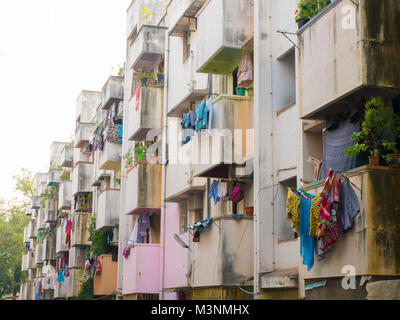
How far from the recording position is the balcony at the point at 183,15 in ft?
78.5

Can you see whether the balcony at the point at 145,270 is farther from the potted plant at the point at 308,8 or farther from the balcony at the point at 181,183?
the potted plant at the point at 308,8

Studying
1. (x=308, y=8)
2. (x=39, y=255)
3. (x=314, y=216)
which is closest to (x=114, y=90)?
(x=308, y=8)

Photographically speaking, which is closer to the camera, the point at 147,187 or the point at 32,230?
the point at 147,187

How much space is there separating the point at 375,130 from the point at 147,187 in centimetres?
1391

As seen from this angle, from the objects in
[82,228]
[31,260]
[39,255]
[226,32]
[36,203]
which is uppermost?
[36,203]

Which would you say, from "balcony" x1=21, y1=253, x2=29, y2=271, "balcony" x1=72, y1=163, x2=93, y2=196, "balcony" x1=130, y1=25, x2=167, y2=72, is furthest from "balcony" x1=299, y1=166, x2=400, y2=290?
"balcony" x1=21, y1=253, x2=29, y2=271

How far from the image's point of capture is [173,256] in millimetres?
25281

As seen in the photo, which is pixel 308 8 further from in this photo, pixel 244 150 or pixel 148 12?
pixel 148 12

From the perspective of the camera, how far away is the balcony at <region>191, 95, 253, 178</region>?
19297 mm

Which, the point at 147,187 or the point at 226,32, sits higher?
the point at 226,32

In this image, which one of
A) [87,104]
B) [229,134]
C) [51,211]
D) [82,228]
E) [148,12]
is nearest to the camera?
[229,134]

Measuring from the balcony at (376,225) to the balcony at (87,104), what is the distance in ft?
116

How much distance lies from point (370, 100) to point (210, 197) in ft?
26.4
